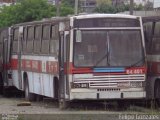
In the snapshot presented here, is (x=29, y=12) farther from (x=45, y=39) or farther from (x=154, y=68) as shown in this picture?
(x=154, y=68)

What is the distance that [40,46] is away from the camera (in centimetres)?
2408

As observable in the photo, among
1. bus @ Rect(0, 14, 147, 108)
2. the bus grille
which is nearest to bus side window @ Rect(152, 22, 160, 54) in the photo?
bus @ Rect(0, 14, 147, 108)

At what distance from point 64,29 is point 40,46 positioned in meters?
3.49

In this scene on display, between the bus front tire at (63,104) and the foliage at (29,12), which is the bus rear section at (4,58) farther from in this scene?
the foliage at (29,12)

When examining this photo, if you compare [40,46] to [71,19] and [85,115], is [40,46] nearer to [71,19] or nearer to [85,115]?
[71,19]

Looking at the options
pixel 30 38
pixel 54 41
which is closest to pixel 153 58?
pixel 54 41

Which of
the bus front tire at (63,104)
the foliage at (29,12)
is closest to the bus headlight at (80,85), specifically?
the bus front tire at (63,104)

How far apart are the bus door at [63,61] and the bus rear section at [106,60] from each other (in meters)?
0.48

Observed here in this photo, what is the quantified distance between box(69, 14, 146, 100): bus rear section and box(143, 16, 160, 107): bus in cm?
59

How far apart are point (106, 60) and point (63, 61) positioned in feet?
4.78

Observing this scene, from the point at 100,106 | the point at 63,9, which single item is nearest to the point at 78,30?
the point at 100,106

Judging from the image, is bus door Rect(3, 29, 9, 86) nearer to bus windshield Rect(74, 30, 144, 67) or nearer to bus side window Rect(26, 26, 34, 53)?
bus side window Rect(26, 26, 34, 53)

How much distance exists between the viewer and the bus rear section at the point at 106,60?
19859mm

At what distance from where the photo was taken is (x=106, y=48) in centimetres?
2008
